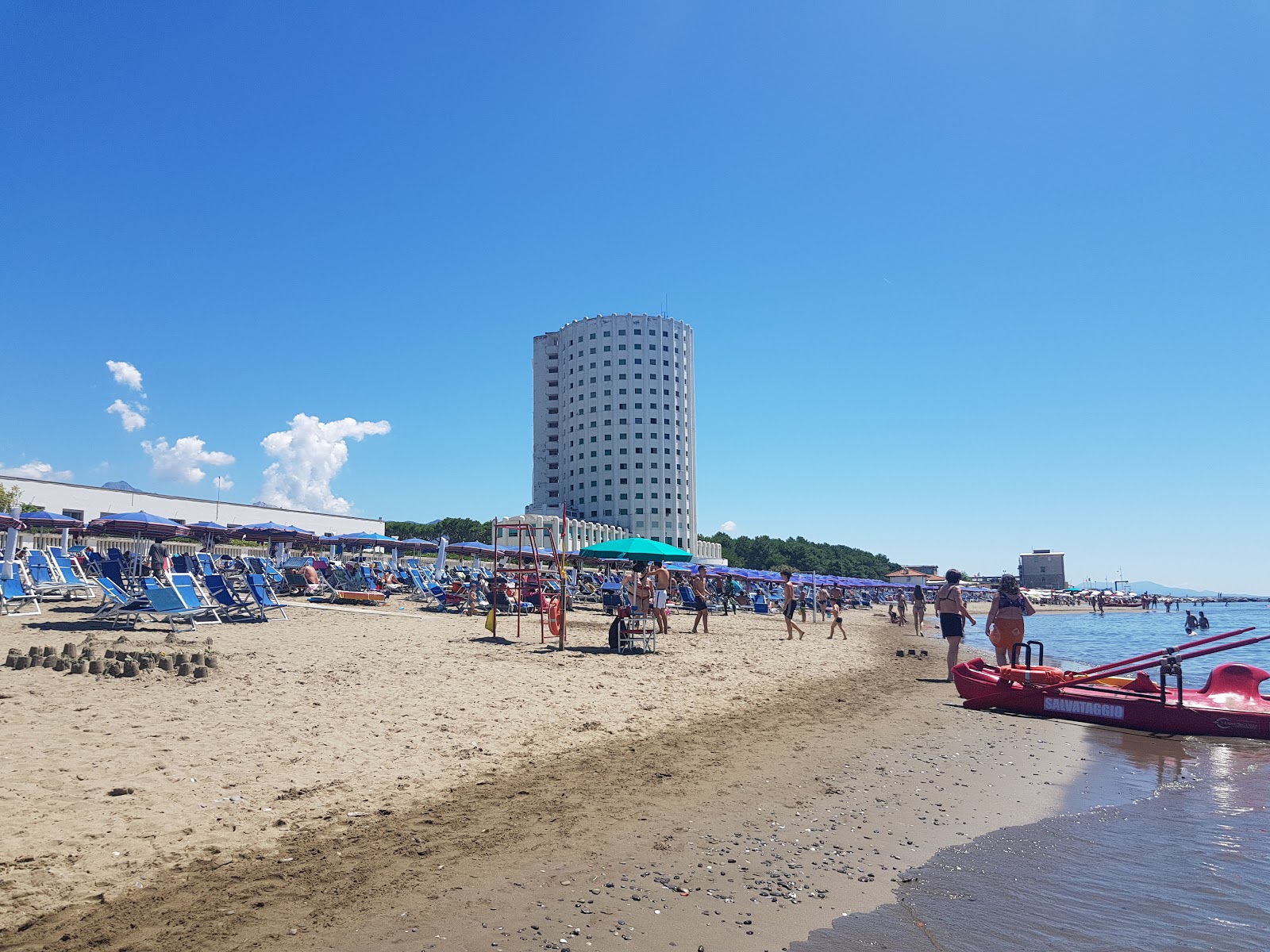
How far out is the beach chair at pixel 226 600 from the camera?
13.3 metres

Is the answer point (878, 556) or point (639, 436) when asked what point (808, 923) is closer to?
point (639, 436)

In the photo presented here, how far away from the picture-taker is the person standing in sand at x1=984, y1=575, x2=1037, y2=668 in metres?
10.6

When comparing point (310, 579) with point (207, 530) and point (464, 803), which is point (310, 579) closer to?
point (207, 530)

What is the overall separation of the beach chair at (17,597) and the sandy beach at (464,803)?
153 inches

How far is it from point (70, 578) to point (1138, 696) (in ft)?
66.8

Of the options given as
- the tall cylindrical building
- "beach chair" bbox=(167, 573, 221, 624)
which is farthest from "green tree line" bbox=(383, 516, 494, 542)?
"beach chair" bbox=(167, 573, 221, 624)

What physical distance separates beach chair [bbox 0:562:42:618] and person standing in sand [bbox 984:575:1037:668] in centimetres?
1615

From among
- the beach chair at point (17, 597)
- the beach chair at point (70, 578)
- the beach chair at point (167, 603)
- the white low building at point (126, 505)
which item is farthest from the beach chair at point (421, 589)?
the white low building at point (126, 505)

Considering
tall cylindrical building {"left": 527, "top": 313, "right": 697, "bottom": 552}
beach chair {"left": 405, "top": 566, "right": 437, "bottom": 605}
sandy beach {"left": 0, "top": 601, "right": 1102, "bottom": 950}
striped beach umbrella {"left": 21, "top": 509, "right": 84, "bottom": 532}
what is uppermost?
tall cylindrical building {"left": 527, "top": 313, "right": 697, "bottom": 552}

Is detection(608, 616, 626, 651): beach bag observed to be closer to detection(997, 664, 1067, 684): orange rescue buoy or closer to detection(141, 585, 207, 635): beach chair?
detection(997, 664, 1067, 684): orange rescue buoy

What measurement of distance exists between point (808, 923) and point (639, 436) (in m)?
116

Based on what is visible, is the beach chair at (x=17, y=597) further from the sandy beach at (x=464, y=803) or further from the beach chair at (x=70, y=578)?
the sandy beach at (x=464, y=803)

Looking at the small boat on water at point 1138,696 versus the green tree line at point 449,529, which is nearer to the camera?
the small boat on water at point 1138,696

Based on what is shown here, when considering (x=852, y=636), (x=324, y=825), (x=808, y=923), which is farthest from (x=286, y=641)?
(x=852, y=636)
